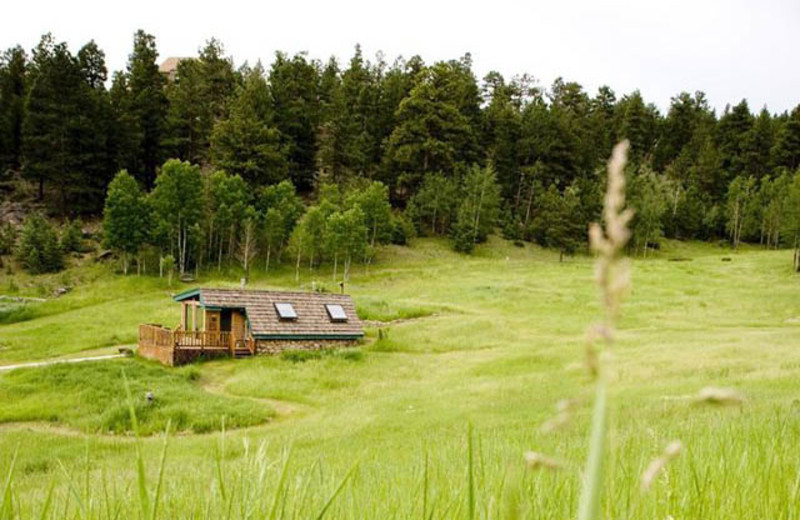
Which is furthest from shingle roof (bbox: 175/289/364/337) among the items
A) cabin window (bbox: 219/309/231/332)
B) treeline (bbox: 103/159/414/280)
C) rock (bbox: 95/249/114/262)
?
rock (bbox: 95/249/114/262)

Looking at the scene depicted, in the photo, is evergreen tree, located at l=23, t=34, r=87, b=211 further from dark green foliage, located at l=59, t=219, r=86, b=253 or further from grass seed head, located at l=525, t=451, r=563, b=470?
grass seed head, located at l=525, t=451, r=563, b=470

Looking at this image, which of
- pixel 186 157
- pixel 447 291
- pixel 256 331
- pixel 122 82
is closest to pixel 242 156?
pixel 186 157

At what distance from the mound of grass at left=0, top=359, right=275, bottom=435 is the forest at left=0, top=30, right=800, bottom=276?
3048cm

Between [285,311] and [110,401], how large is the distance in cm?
1337

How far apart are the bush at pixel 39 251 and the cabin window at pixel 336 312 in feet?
107

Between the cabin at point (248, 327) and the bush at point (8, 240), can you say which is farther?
the bush at point (8, 240)

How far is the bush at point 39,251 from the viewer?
5112cm

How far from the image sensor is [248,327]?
31.0 meters

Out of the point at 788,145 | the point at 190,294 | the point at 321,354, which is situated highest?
the point at 788,145

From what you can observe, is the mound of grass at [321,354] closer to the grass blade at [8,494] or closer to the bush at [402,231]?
the grass blade at [8,494]

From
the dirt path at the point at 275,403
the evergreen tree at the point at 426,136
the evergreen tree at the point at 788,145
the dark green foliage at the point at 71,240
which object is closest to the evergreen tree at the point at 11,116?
the dark green foliage at the point at 71,240

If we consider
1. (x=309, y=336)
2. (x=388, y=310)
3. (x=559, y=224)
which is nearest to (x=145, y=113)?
(x=388, y=310)

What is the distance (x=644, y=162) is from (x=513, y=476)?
120 m

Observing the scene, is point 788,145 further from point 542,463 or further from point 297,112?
point 542,463
